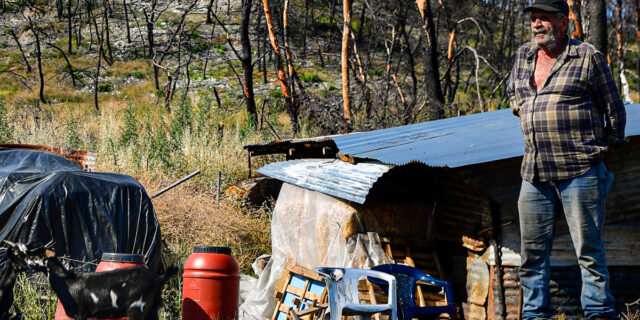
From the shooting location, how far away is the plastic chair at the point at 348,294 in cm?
406

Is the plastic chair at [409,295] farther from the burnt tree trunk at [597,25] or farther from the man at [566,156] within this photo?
the burnt tree trunk at [597,25]

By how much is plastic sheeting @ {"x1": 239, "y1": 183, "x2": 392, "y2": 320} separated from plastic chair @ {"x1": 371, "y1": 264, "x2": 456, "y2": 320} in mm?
1346

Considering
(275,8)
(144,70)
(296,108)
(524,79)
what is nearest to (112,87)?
(144,70)

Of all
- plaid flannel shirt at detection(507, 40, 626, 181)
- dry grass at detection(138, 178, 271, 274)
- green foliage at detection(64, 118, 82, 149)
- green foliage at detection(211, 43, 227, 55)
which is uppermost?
green foliage at detection(211, 43, 227, 55)

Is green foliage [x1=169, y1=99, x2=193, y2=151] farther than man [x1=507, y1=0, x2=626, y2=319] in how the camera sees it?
Yes

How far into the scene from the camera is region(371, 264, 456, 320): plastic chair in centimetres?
457

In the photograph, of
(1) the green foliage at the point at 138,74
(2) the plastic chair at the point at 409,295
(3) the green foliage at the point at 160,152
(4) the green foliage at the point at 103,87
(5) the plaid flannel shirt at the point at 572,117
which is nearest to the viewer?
(5) the plaid flannel shirt at the point at 572,117

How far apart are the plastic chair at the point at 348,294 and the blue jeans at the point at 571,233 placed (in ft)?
2.69

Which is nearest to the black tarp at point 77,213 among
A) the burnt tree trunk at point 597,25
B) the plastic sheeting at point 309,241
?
the plastic sheeting at point 309,241

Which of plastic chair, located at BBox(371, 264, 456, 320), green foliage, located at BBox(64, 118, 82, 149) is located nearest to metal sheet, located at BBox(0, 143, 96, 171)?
green foliage, located at BBox(64, 118, 82, 149)

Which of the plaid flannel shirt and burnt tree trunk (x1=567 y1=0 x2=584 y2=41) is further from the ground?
burnt tree trunk (x1=567 y1=0 x2=584 y2=41)

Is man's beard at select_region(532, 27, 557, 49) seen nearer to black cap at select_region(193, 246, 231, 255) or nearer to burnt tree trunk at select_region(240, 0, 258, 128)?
black cap at select_region(193, 246, 231, 255)

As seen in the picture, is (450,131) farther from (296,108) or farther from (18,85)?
(18,85)

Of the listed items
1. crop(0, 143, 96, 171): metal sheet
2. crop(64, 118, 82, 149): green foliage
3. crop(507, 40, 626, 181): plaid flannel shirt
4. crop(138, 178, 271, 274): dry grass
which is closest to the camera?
crop(507, 40, 626, 181): plaid flannel shirt
